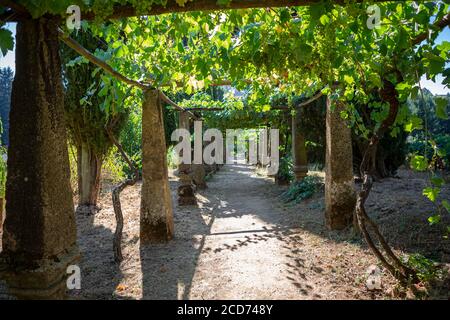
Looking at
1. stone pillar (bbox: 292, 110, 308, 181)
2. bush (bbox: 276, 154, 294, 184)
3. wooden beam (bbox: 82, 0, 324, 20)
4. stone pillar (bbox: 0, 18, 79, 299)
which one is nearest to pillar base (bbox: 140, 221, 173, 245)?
stone pillar (bbox: 0, 18, 79, 299)

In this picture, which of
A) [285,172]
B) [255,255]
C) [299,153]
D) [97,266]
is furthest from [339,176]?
[285,172]

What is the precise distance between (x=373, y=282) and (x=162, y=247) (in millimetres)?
3364

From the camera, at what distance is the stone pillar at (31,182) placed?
238cm

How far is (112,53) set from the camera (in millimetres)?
4398

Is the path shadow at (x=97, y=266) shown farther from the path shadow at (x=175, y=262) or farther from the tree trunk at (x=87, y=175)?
the tree trunk at (x=87, y=175)

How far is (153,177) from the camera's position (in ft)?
19.4

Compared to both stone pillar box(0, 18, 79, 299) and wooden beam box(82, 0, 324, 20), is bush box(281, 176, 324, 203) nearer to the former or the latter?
wooden beam box(82, 0, 324, 20)

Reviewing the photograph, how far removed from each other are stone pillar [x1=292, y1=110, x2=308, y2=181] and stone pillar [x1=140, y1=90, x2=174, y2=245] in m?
6.40

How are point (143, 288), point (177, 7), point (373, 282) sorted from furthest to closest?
point (143, 288)
point (373, 282)
point (177, 7)

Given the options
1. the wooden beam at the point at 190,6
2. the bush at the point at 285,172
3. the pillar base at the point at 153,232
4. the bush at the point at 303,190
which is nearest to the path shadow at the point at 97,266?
the pillar base at the point at 153,232

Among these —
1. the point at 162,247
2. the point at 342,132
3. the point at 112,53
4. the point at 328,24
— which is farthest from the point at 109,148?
the point at 328,24

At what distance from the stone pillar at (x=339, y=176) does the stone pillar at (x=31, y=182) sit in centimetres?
473

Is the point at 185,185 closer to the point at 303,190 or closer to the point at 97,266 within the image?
the point at 303,190
